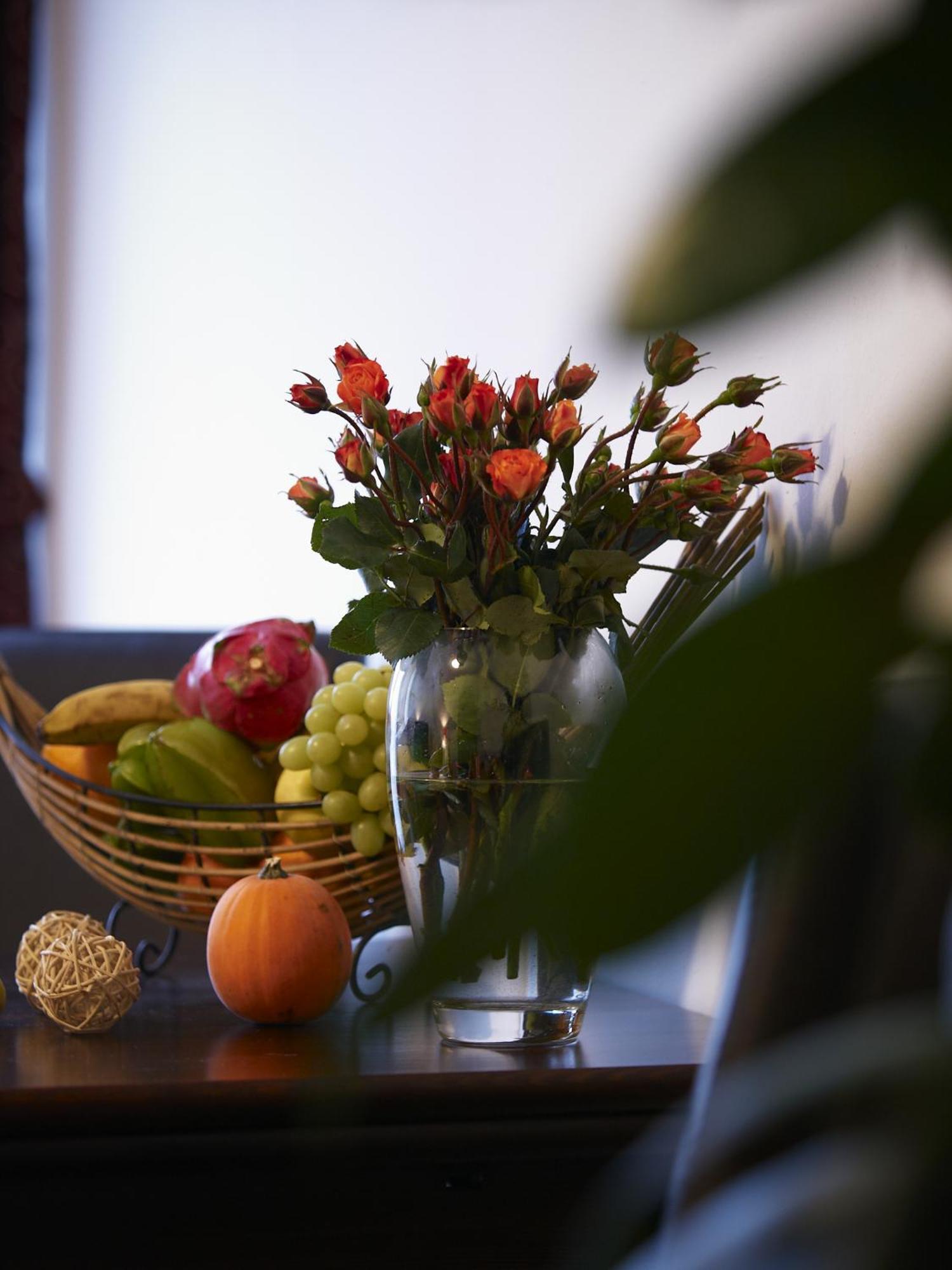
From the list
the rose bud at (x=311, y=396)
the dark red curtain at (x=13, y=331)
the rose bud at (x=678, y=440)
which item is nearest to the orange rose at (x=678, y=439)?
the rose bud at (x=678, y=440)

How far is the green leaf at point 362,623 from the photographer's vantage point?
86 centimetres

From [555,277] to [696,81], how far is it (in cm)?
30

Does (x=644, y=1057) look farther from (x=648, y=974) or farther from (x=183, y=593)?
(x=183, y=593)

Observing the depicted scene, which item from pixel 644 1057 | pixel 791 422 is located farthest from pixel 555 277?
pixel 644 1057

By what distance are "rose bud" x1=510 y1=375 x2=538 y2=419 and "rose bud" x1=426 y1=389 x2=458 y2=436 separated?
38 mm

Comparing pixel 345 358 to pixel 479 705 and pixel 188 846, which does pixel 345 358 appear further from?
pixel 188 846

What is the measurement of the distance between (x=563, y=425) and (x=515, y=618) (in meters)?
0.12

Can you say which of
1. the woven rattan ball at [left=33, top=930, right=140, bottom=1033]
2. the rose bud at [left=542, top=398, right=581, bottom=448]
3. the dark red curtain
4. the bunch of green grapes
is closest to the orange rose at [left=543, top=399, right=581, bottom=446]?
the rose bud at [left=542, top=398, right=581, bottom=448]

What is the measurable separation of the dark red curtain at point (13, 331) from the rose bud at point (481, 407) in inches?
90.5

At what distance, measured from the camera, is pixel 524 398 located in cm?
80

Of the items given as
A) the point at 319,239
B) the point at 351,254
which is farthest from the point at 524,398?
the point at 319,239

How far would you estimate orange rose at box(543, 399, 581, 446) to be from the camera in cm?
82

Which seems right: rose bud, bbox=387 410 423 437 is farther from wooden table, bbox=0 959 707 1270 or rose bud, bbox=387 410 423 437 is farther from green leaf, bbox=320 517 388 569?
wooden table, bbox=0 959 707 1270

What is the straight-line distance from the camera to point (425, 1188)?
751mm
